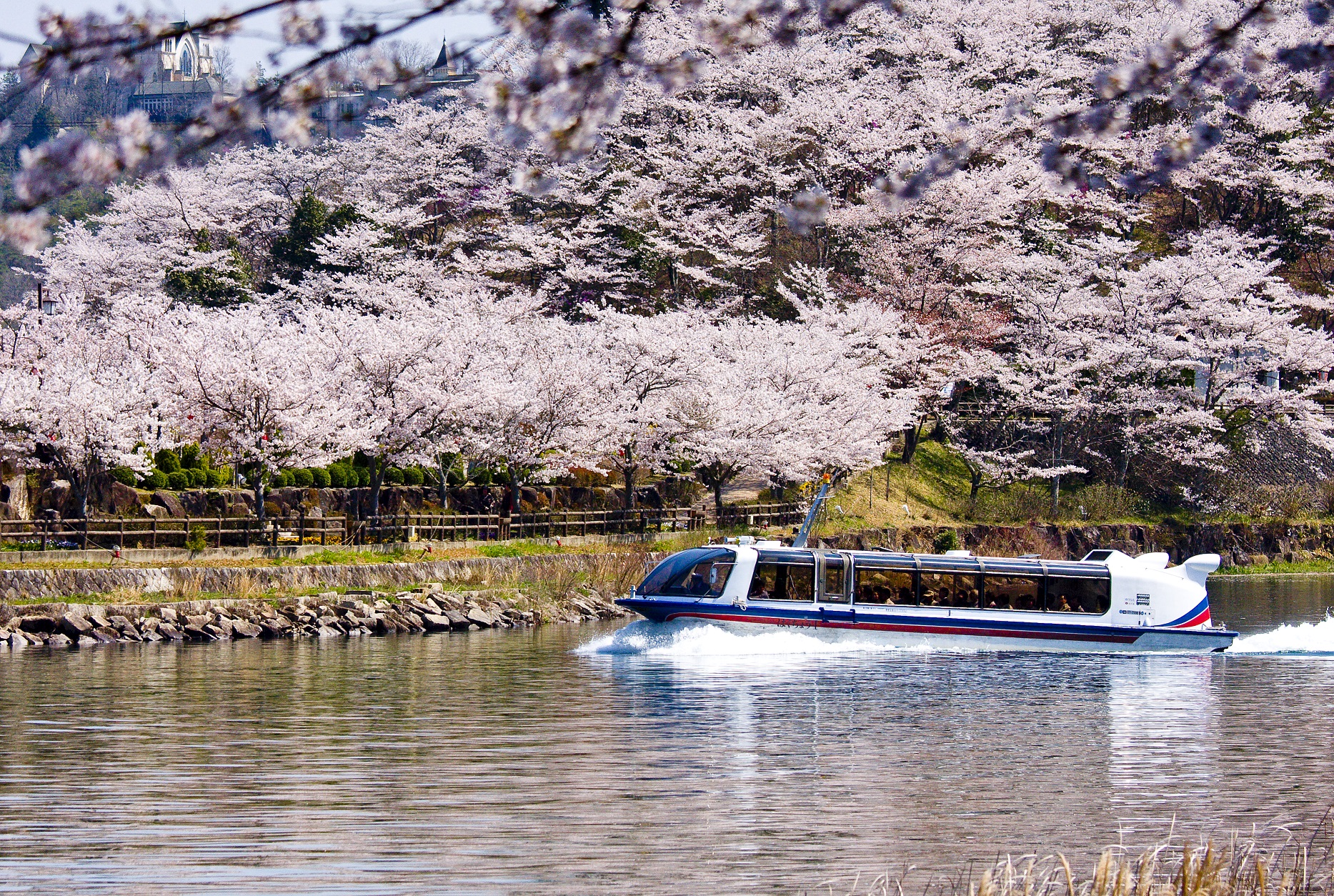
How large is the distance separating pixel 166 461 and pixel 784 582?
2378 centimetres

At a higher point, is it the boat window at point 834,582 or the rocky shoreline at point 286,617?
the boat window at point 834,582

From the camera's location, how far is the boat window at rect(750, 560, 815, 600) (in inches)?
1244

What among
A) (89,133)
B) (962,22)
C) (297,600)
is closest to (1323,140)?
(962,22)

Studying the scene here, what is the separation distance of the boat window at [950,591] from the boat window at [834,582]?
195 cm

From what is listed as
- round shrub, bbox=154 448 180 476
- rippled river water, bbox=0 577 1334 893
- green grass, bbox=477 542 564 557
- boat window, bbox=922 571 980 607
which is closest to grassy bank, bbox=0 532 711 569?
green grass, bbox=477 542 564 557

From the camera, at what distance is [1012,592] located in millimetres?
32531

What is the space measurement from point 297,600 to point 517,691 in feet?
45.5

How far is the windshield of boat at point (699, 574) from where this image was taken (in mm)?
31281

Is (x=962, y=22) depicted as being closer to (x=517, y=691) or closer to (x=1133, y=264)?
(x=1133, y=264)

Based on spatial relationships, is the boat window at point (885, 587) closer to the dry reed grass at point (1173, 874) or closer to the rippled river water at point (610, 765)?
the rippled river water at point (610, 765)

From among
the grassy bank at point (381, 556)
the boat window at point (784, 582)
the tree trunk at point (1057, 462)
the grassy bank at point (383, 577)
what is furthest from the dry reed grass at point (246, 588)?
the tree trunk at point (1057, 462)

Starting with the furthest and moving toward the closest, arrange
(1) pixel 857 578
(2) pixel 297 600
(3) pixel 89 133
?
(2) pixel 297 600, (1) pixel 857 578, (3) pixel 89 133

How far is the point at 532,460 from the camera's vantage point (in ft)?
163

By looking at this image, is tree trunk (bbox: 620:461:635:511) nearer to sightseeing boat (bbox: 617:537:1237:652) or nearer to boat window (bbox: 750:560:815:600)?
sightseeing boat (bbox: 617:537:1237:652)
